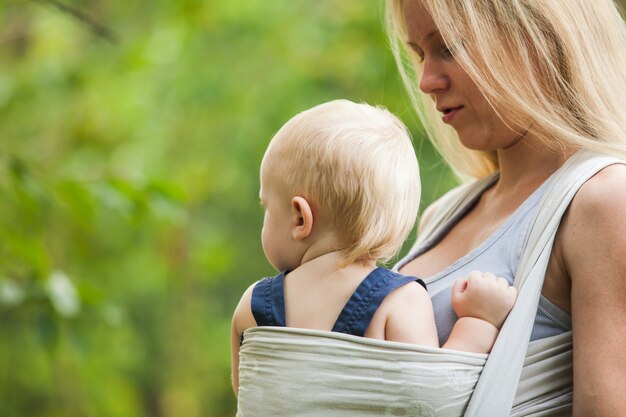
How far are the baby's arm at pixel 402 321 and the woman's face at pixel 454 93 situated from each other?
1.39ft

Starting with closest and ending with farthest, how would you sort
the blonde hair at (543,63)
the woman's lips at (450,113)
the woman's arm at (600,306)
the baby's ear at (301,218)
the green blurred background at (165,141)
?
the woman's arm at (600,306) < the baby's ear at (301,218) < the blonde hair at (543,63) < the woman's lips at (450,113) < the green blurred background at (165,141)

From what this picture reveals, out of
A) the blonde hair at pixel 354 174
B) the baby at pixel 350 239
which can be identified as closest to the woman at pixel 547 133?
the baby at pixel 350 239

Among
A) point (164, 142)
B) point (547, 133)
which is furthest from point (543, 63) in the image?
point (164, 142)

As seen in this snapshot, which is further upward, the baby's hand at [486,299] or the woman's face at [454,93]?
the woman's face at [454,93]

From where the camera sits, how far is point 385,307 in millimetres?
1456

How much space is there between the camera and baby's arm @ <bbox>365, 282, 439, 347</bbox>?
1450 mm

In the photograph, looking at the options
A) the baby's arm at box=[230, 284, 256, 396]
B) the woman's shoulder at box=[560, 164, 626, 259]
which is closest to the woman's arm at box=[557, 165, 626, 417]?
the woman's shoulder at box=[560, 164, 626, 259]

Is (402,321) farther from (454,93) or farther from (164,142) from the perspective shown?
(164,142)

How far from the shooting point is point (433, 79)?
68.3 inches

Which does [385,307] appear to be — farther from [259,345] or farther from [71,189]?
[71,189]

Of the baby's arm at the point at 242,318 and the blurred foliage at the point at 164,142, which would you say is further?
the blurred foliage at the point at 164,142

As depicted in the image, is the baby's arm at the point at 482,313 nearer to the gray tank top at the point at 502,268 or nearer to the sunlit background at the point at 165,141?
the gray tank top at the point at 502,268

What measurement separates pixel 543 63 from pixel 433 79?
205 mm

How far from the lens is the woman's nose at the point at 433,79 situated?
1729mm
